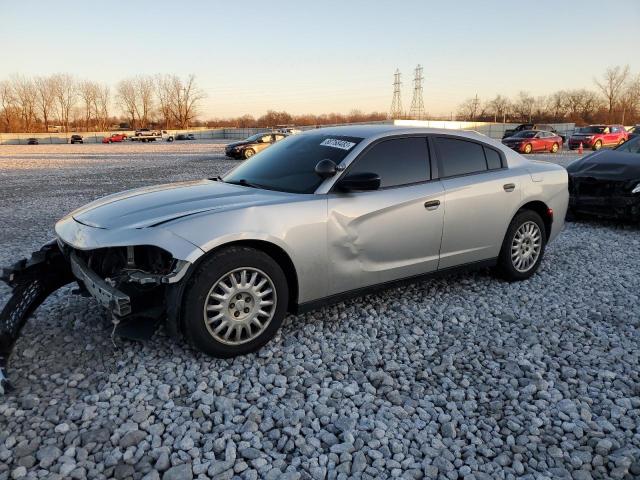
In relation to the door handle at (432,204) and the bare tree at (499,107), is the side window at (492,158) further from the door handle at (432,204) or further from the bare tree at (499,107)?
the bare tree at (499,107)

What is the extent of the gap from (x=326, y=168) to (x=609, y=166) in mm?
6317

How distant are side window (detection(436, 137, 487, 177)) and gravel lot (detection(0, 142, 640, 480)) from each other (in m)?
1.22

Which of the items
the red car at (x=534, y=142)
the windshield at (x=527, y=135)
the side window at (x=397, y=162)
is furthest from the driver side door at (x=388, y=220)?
the windshield at (x=527, y=135)

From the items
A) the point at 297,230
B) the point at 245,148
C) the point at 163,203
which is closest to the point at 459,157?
the point at 297,230

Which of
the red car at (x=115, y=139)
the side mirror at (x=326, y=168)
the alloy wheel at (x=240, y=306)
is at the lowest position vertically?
the alloy wheel at (x=240, y=306)

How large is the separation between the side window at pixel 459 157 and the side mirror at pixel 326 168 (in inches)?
47.7

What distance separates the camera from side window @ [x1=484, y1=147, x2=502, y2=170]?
4896 millimetres

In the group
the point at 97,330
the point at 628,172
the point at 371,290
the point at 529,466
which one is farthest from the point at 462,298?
the point at 628,172

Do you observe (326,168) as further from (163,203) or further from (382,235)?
(163,203)

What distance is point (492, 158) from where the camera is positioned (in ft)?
16.2

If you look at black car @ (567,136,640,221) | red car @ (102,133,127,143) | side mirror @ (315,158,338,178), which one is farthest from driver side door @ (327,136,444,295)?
red car @ (102,133,127,143)

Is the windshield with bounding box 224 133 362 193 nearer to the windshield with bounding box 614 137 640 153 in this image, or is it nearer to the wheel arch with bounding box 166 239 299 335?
the wheel arch with bounding box 166 239 299 335

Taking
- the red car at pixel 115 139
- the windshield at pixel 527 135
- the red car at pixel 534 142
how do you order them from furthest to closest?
the red car at pixel 115 139, the windshield at pixel 527 135, the red car at pixel 534 142

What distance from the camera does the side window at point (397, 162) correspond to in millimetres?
4043
